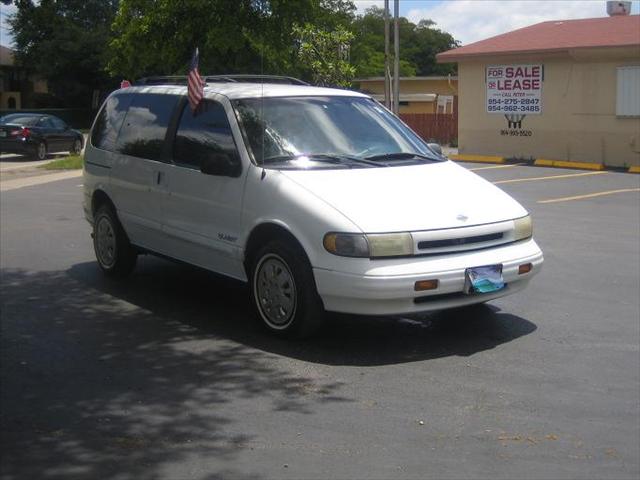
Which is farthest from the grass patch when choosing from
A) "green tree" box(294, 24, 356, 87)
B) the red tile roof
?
the red tile roof

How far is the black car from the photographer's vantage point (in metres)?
28.0

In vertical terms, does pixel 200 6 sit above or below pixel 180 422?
above

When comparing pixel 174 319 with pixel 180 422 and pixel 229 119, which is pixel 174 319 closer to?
pixel 229 119

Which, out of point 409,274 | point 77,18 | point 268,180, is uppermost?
point 77,18

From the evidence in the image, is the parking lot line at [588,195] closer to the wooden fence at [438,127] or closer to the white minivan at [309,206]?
the white minivan at [309,206]

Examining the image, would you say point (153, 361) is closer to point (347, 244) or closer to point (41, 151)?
point (347, 244)

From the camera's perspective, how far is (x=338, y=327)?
24.2 feet

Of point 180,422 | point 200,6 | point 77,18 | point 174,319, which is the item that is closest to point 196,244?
point 174,319

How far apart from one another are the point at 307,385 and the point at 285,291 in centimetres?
102

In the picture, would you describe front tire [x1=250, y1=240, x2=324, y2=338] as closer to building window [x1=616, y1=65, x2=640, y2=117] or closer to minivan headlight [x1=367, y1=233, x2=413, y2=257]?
minivan headlight [x1=367, y1=233, x2=413, y2=257]

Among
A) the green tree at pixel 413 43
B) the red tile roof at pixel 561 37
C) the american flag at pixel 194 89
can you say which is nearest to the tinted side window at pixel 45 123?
the red tile roof at pixel 561 37

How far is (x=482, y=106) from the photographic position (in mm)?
27391

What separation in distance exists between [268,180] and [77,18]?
44497 mm

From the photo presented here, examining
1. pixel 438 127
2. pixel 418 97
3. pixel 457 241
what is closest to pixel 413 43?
pixel 418 97
